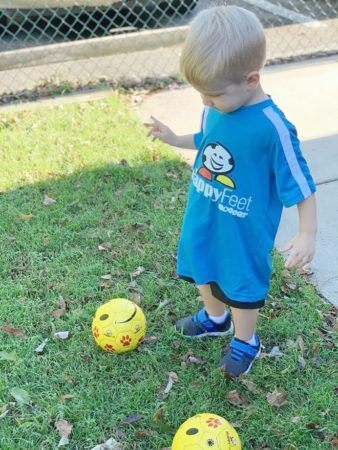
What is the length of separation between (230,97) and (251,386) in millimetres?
1261

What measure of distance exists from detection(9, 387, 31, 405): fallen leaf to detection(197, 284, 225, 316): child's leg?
0.86m

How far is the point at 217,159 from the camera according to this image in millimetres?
2352

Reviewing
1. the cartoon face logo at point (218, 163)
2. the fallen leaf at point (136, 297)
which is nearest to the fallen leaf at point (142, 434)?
the fallen leaf at point (136, 297)

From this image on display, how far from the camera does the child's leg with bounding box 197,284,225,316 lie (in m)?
2.87

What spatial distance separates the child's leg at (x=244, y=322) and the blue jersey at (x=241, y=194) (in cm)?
14

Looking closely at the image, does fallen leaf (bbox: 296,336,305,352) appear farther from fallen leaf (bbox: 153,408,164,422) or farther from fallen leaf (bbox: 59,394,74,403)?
fallen leaf (bbox: 59,394,74,403)

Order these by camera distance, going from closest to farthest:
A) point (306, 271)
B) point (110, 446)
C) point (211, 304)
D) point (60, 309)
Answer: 1. point (110, 446)
2. point (211, 304)
3. point (60, 309)
4. point (306, 271)

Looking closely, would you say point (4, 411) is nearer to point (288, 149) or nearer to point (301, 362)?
point (301, 362)

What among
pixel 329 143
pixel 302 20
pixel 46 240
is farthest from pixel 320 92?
pixel 46 240

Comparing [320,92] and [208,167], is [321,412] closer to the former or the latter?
[208,167]

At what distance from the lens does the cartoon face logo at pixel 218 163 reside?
2.32 m

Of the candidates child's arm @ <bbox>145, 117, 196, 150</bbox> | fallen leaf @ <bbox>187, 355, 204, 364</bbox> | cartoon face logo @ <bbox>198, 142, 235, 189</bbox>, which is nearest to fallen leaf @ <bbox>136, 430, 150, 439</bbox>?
fallen leaf @ <bbox>187, 355, 204, 364</bbox>

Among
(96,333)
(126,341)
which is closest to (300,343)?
(126,341)

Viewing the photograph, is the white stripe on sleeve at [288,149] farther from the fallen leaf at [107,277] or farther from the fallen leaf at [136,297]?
the fallen leaf at [107,277]
